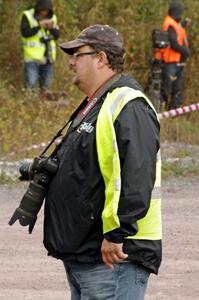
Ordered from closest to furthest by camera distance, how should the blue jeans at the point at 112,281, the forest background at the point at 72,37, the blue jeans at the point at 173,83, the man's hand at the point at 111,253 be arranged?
the man's hand at the point at 111,253 → the blue jeans at the point at 112,281 → the forest background at the point at 72,37 → the blue jeans at the point at 173,83

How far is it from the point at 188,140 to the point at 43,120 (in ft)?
6.33

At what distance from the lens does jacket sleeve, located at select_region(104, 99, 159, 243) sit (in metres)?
4.19

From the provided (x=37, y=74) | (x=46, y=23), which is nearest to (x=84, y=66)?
(x=46, y=23)

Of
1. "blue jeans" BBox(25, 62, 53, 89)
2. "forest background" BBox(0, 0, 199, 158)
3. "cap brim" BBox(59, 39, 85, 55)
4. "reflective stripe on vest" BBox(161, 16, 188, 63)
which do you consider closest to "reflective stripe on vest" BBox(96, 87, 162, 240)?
"cap brim" BBox(59, 39, 85, 55)

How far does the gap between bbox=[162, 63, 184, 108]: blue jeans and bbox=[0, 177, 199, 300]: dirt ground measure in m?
6.02

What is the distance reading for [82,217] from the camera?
4.30 metres

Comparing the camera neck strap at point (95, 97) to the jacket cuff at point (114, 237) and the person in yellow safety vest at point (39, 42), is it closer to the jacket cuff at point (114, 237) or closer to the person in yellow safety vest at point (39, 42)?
the jacket cuff at point (114, 237)

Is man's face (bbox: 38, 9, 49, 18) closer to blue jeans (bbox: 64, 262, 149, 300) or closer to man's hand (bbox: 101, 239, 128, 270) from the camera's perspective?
blue jeans (bbox: 64, 262, 149, 300)

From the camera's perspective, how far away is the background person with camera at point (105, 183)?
13.8 feet

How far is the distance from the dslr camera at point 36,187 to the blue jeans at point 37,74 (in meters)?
11.3

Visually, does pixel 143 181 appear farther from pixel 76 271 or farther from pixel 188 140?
pixel 188 140

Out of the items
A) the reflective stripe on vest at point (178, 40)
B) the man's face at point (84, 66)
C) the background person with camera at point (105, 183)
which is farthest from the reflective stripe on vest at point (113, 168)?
the reflective stripe on vest at point (178, 40)

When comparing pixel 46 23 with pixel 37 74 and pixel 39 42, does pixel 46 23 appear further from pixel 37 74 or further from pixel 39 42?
pixel 37 74

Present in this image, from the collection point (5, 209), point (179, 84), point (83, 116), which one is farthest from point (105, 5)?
point (83, 116)
